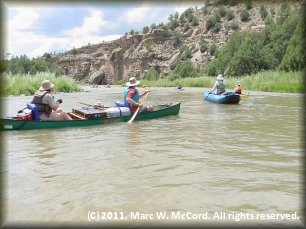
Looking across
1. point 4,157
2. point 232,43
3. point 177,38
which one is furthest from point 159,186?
point 177,38

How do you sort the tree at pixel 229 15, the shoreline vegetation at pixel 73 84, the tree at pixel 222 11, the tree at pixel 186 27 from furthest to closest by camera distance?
1. the tree at pixel 186 27
2. the tree at pixel 222 11
3. the tree at pixel 229 15
4. the shoreline vegetation at pixel 73 84

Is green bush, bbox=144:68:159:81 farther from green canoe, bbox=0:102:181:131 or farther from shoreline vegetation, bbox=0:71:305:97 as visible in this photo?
green canoe, bbox=0:102:181:131

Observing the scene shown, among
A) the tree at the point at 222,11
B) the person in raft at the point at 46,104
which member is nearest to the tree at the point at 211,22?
the tree at the point at 222,11

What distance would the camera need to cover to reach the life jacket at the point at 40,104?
7.25 m

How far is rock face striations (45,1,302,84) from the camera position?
67812 mm

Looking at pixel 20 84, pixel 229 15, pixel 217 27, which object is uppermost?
pixel 229 15

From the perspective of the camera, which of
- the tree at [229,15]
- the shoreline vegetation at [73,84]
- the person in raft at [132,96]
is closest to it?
the person in raft at [132,96]

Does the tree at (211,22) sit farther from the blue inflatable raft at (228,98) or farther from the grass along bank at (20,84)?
the blue inflatable raft at (228,98)

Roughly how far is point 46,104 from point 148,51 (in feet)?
221

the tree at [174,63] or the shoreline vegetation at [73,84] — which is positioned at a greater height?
the tree at [174,63]

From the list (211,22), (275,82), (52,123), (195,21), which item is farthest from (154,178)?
(195,21)

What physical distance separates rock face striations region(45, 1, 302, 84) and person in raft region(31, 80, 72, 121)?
54.1 metres

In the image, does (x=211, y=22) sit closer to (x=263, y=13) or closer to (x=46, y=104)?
(x=263, y=13)

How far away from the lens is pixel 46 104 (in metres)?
7.46
